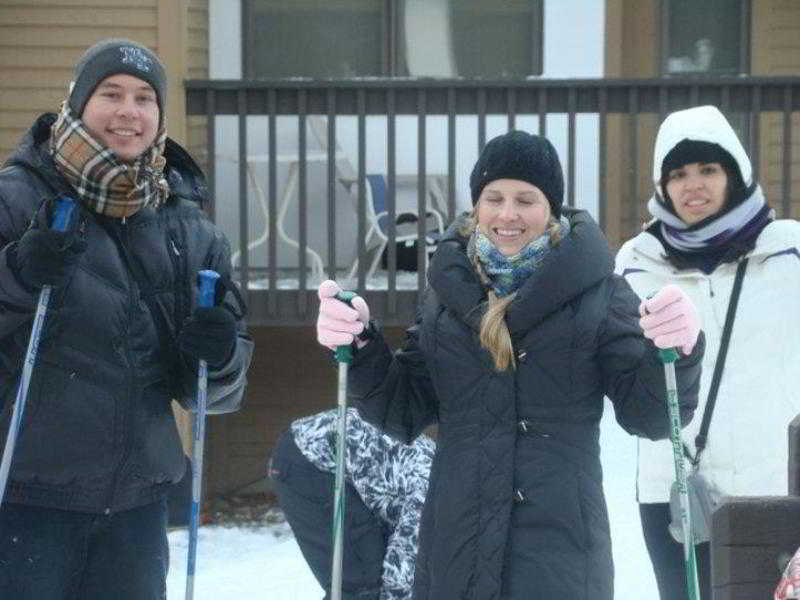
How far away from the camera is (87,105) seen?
372 centimetres

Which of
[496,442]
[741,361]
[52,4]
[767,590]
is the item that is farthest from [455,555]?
[52,4]

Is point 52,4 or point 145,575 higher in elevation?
point 52,4

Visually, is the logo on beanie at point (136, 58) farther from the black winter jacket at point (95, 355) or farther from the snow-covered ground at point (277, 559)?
the snow-covered ground at point (277, 559)

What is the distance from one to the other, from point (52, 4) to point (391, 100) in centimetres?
193

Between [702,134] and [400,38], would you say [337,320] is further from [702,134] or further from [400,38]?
[400,38]

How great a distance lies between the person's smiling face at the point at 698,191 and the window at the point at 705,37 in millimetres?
5793

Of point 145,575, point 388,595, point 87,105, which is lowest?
point 388,595

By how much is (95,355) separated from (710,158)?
197cm

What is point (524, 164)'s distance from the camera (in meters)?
3.73

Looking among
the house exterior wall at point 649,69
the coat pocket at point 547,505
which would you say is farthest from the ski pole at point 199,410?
the house exterior wall at point 649,69

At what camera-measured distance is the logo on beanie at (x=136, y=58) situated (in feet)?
12.3

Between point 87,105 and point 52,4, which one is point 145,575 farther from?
point 52,4

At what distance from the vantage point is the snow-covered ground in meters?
7.18

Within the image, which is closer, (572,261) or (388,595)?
(572,261)
